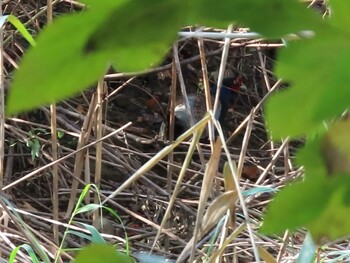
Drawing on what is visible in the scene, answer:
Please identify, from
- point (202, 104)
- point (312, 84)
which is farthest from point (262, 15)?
point (202, 104)

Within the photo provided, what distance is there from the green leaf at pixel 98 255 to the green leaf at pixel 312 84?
67 millimetres

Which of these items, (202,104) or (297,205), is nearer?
(297,205)

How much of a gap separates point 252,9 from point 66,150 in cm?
317

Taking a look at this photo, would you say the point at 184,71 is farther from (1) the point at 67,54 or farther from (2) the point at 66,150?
(1) the point at 67,54

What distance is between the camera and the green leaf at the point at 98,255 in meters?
0.22

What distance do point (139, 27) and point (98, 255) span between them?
82 millimetres

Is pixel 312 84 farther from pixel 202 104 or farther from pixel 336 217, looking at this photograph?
pixel 202 104

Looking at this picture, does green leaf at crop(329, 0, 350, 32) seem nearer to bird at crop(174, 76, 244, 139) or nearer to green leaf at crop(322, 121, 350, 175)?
green leaf at crop(322, 121, 350, 175)

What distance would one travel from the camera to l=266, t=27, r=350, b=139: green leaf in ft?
0.60

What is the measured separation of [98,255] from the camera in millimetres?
Answer: 226

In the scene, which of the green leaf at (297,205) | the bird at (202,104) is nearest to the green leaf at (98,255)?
the green leaf at (297,205)

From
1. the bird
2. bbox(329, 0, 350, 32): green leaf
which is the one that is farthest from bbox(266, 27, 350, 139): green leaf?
the bird

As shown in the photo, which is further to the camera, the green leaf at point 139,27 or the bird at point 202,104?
the bird at point 202,104

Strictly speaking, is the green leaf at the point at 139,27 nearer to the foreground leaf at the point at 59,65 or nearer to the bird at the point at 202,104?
the foreground leaf at the point at 59,65
